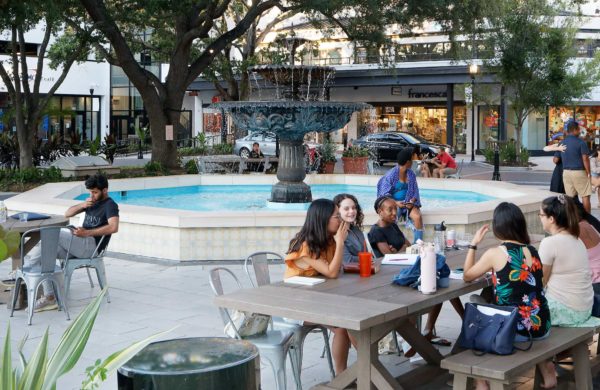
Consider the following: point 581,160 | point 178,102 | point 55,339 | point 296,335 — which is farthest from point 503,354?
point 178,102

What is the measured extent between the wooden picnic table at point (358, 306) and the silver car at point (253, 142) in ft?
99.9

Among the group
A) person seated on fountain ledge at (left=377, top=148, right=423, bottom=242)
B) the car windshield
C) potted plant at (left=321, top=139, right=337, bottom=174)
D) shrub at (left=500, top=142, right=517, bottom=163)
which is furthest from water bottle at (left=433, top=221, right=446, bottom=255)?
the car windshield

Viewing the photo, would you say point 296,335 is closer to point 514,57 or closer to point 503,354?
point 503,354

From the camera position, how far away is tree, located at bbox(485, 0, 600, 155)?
108 feet

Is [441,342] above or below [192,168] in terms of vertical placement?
below

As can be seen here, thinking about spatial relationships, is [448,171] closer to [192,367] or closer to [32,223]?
[32,223]

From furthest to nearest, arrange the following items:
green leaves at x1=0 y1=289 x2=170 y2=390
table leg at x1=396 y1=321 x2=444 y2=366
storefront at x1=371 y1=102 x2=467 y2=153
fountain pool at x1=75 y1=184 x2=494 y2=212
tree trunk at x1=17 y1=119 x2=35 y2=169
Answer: storefront at x1=371 y1=102 x2=467 y2=153
tree trunk at x1=17 y1=119 x2=35 y2=169
fountain pool at x1=75 y1=184 x2=494 y2=212
table leg at x1=396 y1=321 x2=444 y2=366
green leaves at x1=0 y1=289 x2=170 y2=390

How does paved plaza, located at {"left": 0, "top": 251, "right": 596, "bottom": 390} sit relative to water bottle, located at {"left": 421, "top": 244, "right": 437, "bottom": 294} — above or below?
below

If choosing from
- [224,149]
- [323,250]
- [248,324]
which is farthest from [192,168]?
[248,324]

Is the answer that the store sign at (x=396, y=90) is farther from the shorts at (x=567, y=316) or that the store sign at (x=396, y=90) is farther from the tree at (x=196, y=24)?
the shorts at (x=567, y=316)

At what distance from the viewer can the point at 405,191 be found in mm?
11320

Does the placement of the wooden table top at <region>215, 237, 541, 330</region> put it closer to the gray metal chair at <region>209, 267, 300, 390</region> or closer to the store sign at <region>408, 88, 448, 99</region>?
the gray metal chair at <region>209, 267, 300, 390</region>

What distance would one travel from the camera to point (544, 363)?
19.0ft

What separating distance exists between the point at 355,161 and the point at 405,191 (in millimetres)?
14699
